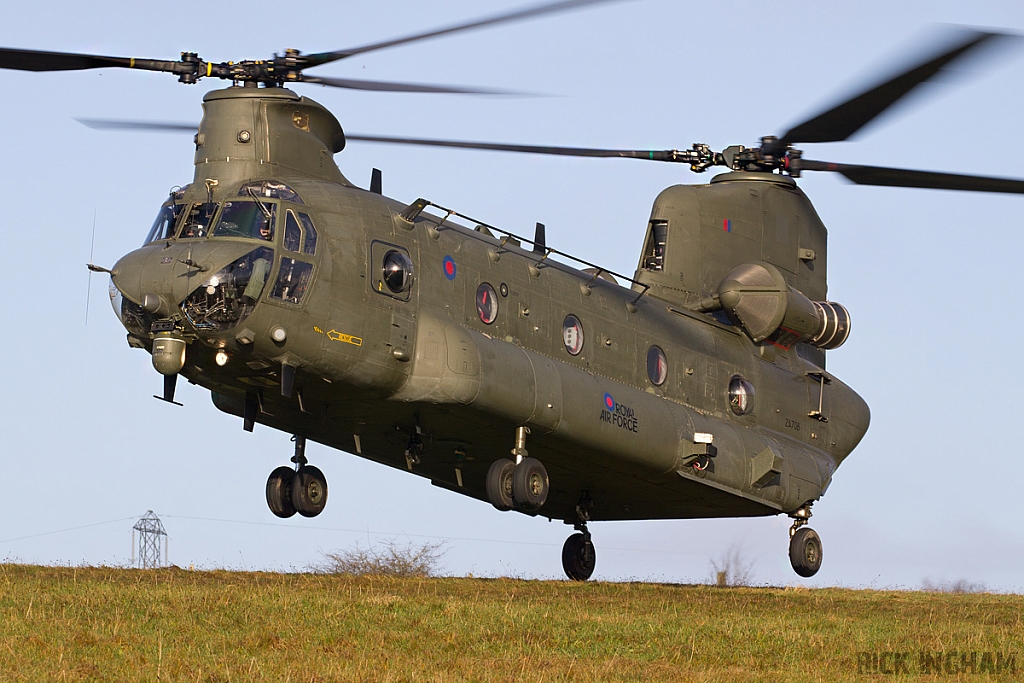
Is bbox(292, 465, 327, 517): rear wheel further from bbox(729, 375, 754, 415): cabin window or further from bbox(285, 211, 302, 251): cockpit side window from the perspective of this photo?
bbox(729, 375, 754, 415): cabin window

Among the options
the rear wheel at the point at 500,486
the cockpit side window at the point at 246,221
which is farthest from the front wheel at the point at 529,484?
the cockpit side window at the point at 246,221

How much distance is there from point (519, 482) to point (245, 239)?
Result: 5.09 metres

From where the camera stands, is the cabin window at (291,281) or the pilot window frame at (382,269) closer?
the cabin window at (291,281)

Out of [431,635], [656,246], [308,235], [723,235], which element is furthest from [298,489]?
[723,235]

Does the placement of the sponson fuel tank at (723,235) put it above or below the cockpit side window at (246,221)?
above

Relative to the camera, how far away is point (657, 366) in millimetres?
23844

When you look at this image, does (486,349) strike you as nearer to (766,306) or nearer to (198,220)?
(198,220)

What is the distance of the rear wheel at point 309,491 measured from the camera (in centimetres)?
2161

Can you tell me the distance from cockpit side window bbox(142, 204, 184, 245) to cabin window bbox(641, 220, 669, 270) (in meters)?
9.58

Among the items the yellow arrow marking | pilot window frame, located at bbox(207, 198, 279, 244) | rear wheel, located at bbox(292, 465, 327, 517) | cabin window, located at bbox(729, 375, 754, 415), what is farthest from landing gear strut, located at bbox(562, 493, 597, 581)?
pilot window frame, located at bbox(207, 198, 279, 244)

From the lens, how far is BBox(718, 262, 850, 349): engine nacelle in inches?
1011

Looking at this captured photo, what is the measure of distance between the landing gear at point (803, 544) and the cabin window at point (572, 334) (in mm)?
5652

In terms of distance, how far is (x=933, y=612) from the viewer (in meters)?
21.4

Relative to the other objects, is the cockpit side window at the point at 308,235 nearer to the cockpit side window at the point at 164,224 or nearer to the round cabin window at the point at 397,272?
the round cabin window at the point at 397,272
